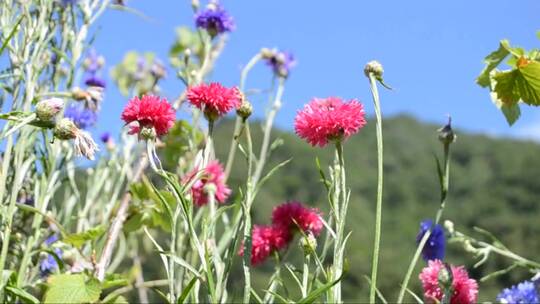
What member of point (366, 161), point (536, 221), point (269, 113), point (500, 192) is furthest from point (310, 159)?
point (269, 113)

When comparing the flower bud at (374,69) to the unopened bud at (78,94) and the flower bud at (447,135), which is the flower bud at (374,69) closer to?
the flower bud at (447,135)

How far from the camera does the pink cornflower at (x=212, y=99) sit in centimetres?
95

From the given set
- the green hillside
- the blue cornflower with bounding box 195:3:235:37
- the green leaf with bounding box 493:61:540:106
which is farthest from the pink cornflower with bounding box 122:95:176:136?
the green hillside

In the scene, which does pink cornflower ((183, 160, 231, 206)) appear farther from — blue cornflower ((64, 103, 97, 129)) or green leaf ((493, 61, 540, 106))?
green leaf ((493, 61, 540, 106))

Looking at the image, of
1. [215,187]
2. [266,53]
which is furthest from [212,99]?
[266,53]

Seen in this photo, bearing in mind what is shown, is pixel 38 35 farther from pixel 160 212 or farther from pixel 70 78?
pixel 160 212

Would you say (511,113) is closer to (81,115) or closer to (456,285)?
(456,285)

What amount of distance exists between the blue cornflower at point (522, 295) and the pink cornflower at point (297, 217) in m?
0.26

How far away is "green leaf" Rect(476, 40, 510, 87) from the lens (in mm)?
1082

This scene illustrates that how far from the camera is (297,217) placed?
112 cm

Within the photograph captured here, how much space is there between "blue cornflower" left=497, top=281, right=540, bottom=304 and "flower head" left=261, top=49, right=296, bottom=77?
3.03 feet

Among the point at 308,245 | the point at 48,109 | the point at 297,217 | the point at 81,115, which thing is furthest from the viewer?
the point at 81,115

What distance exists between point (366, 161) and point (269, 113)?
42318 millimetres

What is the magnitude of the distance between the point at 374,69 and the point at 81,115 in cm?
68
